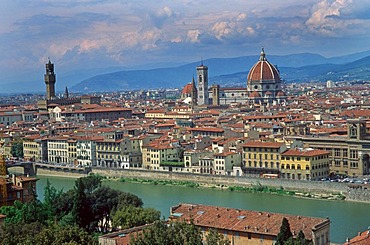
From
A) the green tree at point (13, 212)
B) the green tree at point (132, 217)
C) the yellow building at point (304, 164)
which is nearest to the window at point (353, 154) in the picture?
the yellow building at point (304, 164)

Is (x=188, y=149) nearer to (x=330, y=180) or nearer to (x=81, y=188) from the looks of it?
(x=330, y=180)

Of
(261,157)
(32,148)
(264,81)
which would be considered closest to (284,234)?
(261,157)

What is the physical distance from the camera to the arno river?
1716 cm

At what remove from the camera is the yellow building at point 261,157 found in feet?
81.7

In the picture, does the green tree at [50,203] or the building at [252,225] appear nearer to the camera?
the building at [252,225]

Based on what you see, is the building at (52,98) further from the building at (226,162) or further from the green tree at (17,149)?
the building at (226,162)

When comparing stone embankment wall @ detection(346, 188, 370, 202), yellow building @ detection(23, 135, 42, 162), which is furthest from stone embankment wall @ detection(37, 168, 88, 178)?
stone embankment wall @ detection(346, 188, 370, 202)

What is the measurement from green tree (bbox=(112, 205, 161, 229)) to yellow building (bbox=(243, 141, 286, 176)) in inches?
414

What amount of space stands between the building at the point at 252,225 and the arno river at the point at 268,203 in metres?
2.46

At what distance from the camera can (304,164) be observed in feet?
78.3

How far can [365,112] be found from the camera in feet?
134

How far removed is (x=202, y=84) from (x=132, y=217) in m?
46.8

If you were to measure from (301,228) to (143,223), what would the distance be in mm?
3497

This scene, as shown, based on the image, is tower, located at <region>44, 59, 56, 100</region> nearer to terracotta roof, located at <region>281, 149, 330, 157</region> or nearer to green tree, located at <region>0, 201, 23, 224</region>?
terracotta roof, located at <region>281, 149, 330, 157</region>
